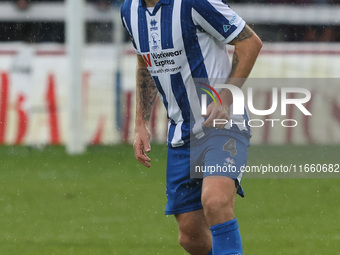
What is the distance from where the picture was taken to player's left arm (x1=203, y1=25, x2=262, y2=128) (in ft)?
12.9

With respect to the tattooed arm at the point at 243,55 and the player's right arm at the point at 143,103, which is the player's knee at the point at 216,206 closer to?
the tattooed arm at the point at 243,55

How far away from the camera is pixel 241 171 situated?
Result: 398 cm

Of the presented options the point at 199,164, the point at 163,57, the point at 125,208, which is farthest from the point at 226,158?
the point at 125,208

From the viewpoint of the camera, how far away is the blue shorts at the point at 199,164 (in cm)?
395

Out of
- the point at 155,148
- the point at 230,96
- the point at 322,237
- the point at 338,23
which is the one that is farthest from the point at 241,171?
the point at 338,23

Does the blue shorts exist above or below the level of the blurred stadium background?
above

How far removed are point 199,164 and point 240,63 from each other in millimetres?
538

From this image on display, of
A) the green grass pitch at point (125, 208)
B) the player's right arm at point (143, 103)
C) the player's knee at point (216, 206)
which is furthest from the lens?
the green grass pitch at point (125, 208)

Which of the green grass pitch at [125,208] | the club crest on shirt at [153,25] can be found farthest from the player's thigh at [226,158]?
the green grass pitch at [125,208]

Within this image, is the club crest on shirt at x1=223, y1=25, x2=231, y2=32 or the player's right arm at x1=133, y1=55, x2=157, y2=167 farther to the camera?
the player's right arm at x1=133, y1=55, x2=157, y2=167

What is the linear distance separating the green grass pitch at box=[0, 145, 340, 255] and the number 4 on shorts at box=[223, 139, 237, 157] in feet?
5.45

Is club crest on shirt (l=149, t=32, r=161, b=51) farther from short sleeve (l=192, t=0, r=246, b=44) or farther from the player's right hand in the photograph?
the player's right hand

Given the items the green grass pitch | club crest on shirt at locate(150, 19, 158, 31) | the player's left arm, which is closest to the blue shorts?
the player's left arm

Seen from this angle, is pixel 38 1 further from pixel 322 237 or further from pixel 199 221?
pixel 199 221
